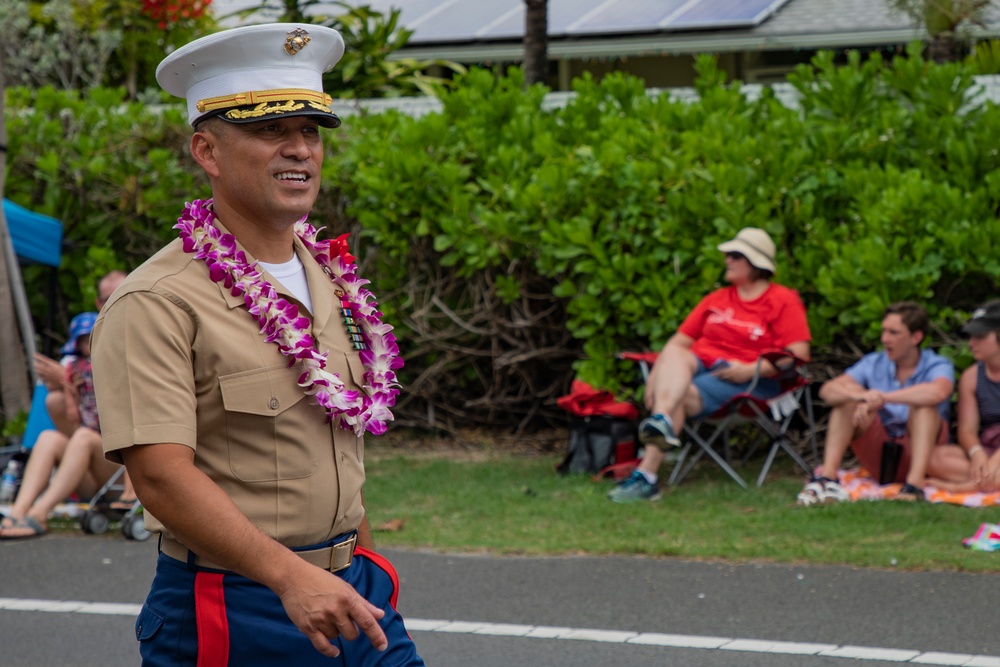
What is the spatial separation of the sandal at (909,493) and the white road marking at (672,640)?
8.13 feet

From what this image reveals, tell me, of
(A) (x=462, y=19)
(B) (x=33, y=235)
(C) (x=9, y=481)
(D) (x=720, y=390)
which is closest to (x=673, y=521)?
(D) (x=720, y=390)

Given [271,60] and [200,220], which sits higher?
[271,60]

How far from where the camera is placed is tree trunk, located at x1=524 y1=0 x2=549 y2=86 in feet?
38.6

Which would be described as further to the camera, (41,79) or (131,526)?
(41,79)

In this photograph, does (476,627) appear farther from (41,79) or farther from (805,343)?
(41,79)

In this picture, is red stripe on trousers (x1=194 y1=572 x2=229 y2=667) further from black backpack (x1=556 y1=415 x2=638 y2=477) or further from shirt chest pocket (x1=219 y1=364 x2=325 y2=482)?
black backpack (x1=556 y1=415 x2=638 y2=477)

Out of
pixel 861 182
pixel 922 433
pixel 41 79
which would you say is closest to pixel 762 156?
pixel 861 182

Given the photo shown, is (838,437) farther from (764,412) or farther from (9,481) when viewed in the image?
(9,481)

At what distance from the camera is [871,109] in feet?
27.7

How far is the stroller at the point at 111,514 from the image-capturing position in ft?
24.0

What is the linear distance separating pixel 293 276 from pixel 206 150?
1.05ft

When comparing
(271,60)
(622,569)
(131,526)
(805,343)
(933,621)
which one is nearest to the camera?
(271,60)

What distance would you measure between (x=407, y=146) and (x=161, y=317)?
694cm

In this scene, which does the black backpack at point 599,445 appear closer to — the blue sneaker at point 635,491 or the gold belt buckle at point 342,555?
the blue sneaker at point 635,491
